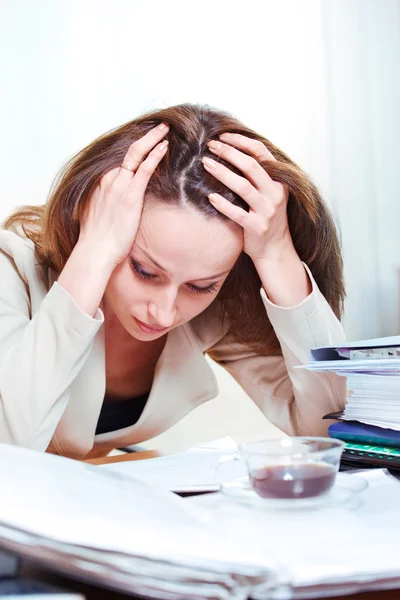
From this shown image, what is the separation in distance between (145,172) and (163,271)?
0.17 metres

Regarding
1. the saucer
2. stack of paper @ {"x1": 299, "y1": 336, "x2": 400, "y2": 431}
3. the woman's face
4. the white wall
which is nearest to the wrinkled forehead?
the woman's face

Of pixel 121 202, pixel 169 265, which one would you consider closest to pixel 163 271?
pixel 169 265

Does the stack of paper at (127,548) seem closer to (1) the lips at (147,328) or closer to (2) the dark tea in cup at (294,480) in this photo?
(2) the dark tea in cup at (294,480)

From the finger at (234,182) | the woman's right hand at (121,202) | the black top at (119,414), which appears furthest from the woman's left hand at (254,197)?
the black top at (119,414)

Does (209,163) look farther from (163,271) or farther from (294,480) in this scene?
(294,480)

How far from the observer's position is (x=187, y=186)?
112 centimetres

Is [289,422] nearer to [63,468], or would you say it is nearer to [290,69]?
[63,468]

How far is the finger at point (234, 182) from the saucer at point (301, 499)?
1.81ft

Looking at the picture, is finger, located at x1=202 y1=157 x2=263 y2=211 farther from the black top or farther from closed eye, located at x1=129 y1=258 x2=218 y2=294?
the black top

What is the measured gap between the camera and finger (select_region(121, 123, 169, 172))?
1.14m

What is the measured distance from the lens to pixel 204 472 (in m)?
0.85

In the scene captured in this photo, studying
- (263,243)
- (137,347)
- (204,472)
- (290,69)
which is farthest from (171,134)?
(290,69)

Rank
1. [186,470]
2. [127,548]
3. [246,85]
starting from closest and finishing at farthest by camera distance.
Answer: [127,548]
[186,470]
[246,85]

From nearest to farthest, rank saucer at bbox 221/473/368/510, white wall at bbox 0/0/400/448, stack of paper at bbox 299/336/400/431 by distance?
1. saucer at bbox 221/473/368/510
2. stack of paper at bbox 299/336/400/431
3. white wall at bbox 0/0/400/448
